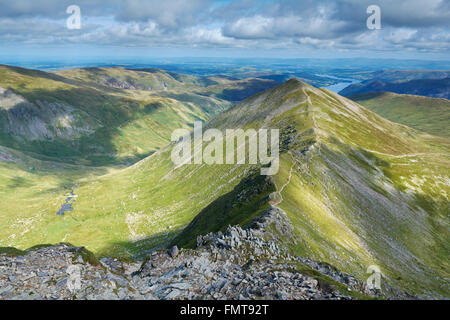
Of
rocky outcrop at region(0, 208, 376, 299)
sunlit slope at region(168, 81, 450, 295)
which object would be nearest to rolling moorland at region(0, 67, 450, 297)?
sunlit slope at region(168, 81, 450, 295)

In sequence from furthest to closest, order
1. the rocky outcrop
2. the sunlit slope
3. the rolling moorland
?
the rolling moorland
the sunlit slope
the rocky outcrop

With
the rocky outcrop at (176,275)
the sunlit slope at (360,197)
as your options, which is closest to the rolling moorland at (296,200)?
the sunlit slope at (360,197)

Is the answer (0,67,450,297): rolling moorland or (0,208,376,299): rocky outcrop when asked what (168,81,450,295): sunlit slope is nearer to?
(0,67,450,297): rolling moorland

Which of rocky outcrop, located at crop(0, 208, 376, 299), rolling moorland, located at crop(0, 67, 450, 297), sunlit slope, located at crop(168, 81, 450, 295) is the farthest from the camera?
rolling moorland, located at crop(0, 67, 450, 297)

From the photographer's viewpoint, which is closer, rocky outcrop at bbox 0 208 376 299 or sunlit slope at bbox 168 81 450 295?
rocky outcrop at bbox 0 208 376 299

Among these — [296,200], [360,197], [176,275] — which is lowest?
[360,197]

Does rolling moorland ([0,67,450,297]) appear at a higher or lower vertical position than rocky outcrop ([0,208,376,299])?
lower

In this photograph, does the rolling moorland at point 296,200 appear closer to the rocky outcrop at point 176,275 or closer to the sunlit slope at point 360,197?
the sunlit slope at point 360,197

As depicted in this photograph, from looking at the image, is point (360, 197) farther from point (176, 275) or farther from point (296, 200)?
point (176, 275)

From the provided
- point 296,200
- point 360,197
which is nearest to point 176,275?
point 296,200

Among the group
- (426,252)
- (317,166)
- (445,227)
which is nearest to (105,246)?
(317,166)
